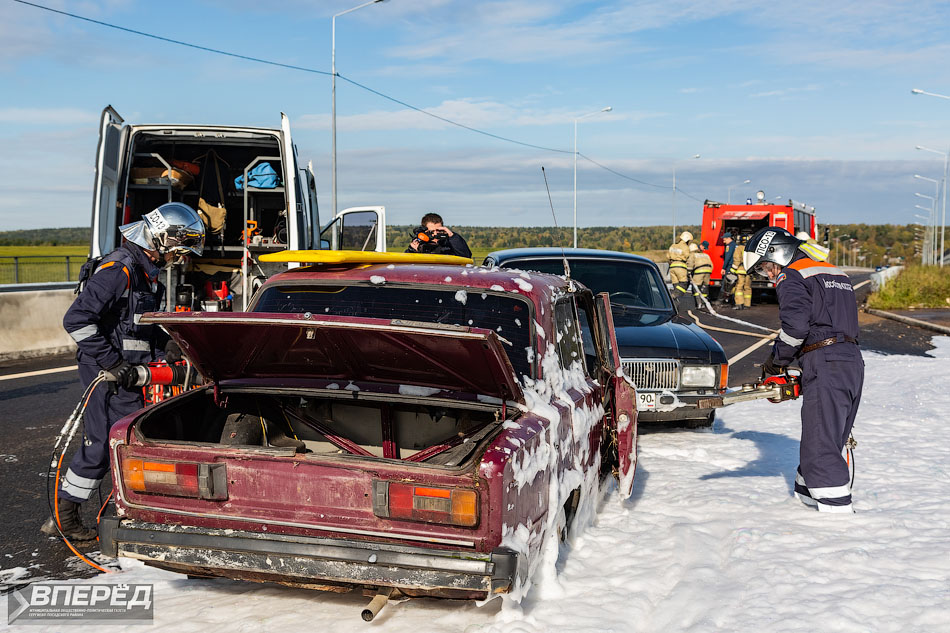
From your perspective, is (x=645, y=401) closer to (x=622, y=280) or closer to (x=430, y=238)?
(x=622, y=280)

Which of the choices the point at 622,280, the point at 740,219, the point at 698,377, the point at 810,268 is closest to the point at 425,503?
the point at 810,268

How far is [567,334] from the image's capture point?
489 cm

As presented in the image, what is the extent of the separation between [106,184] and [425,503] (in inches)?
291

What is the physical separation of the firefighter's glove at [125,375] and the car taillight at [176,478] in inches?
47.2

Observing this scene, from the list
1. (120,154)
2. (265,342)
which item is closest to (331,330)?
(265,342)

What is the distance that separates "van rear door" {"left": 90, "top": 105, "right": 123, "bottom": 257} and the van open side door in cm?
343

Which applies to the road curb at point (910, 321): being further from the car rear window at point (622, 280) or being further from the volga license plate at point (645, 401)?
the volga license plate at point (645, 401)

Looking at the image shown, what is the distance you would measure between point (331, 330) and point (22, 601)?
1923 mm

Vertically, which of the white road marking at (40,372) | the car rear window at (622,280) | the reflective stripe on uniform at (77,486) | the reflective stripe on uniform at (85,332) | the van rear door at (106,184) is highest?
the van rear door at (106,184)

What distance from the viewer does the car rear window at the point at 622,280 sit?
8879 mm

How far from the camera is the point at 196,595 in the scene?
4.10 m

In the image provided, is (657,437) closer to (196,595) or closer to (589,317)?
(589,317)

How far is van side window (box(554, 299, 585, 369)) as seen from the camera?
4656 mm

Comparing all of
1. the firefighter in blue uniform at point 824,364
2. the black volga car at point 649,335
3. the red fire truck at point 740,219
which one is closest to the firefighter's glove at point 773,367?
the firefighter in blue uniform at point 824,364
